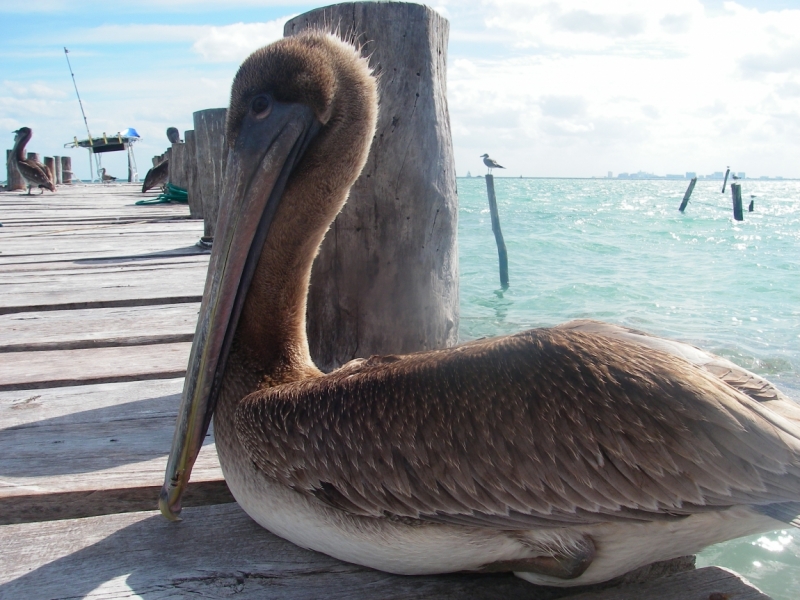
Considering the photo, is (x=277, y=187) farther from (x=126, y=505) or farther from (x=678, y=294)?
(x=678, y=294)

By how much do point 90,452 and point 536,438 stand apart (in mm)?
1567

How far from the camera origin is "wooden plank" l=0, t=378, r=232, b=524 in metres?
2.06

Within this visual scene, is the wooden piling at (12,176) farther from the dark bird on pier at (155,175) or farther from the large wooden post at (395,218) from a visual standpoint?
the large wooden post at (395,218)

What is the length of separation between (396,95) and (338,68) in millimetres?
357

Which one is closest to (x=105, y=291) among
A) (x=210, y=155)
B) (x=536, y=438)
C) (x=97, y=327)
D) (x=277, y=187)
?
(x=97, y=327)

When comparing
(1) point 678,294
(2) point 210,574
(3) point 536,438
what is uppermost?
(3) point 536,438

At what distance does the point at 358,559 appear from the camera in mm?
1811

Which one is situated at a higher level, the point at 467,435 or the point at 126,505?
the point at 467,435

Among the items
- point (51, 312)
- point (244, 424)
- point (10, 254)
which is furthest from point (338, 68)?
point (10, 254)

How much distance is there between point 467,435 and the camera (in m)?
1.67

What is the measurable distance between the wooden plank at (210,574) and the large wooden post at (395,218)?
103cm

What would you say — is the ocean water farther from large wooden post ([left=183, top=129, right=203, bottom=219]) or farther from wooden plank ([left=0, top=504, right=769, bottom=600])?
large wooden post ([left=183, top=129, right=203, bottom=219])

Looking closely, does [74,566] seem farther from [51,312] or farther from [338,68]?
[51,312]

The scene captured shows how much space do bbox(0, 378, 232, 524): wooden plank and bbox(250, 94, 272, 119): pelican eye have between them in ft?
3.79
